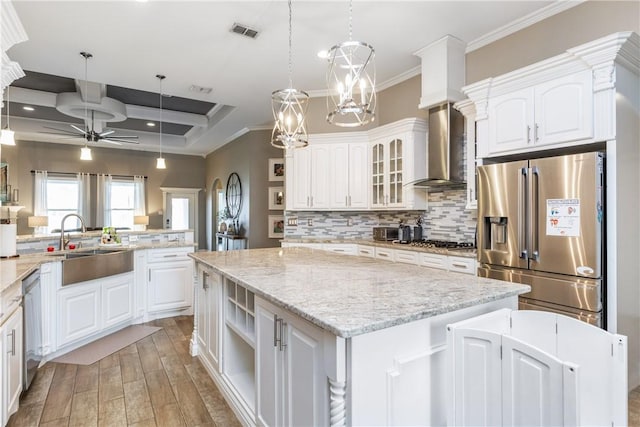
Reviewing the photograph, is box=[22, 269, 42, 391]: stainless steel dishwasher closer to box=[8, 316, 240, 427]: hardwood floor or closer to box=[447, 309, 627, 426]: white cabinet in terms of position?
box=[8, 316, 240, 427]: hardwood floor

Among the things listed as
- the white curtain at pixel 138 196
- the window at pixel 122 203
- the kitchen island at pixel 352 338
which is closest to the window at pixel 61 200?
the window at pixel 122 203

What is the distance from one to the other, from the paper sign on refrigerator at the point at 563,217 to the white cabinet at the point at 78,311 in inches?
157

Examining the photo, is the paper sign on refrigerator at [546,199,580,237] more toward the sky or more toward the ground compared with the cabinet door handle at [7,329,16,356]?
more toward the sky

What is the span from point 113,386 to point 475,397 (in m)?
2.49

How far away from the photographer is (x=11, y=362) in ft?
6.62

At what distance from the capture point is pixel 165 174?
9438 mm

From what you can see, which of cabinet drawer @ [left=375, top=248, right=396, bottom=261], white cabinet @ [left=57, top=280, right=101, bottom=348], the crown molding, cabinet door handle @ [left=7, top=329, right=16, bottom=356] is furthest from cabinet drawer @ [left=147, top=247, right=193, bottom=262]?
the crown molding

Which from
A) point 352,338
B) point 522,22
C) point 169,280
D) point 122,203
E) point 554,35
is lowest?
point 169,280

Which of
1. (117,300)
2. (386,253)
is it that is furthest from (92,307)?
(386,253)

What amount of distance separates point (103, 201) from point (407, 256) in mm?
7823

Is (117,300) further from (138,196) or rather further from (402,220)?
(138,196)

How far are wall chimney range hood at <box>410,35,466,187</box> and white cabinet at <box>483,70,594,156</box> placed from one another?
0.69 metres

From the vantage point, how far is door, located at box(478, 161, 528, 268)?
2705 mm

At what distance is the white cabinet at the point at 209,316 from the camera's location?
2448mm
